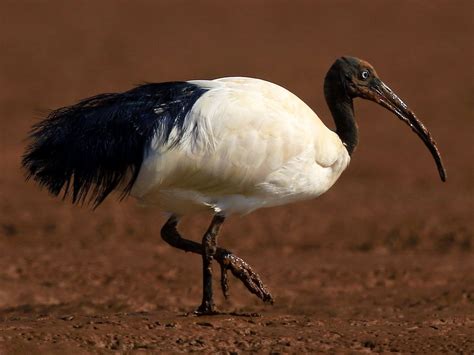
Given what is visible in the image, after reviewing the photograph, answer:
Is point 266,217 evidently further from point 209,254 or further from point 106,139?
point 106,139

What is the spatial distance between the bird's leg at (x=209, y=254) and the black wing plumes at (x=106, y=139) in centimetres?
73

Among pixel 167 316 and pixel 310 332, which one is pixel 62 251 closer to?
pixel 167 316

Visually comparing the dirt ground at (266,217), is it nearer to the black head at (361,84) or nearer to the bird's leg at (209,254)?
the bird's leg at (209,254)

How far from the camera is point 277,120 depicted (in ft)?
33.2

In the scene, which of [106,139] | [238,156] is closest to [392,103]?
[238,156]

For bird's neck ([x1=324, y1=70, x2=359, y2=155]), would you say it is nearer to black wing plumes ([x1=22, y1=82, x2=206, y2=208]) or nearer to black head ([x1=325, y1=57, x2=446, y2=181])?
black head ([x1=325, y1=57, x2=446, y2=181])

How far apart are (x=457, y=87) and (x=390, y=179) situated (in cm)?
577

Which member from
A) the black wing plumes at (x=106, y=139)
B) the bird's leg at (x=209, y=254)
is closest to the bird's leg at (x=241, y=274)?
the bird's leg at (x=209, y=254)

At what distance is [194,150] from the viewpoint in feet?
32.5

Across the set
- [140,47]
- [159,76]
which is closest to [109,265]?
[159,76]

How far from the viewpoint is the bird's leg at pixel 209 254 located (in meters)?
10.3

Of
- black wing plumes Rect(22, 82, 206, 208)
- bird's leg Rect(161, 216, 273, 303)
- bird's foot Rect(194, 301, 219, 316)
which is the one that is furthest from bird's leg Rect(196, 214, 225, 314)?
black wing plumes Rect(22, 82, 206, 208)

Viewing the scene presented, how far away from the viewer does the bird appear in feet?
32.6

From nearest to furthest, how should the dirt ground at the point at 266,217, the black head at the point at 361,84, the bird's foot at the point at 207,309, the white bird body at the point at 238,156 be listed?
the white bird body at the point at 238,156 < the dirt ground at the point at 266,217 < the bird's foot at the point at 207,309 < the black head at the point at 361,84
